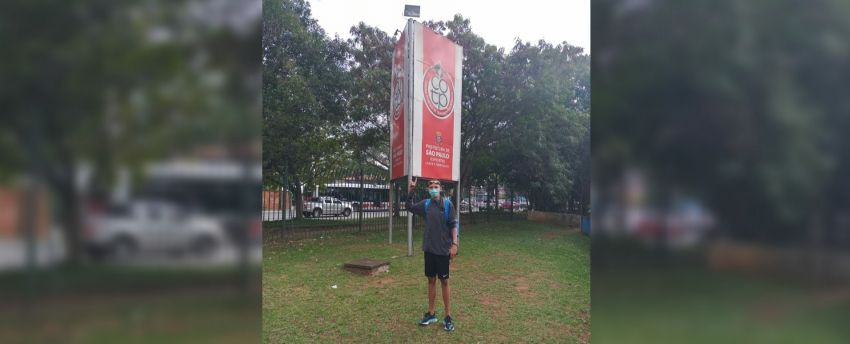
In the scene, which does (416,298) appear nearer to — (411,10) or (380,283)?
(380,283)

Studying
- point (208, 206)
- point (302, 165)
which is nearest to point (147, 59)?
point (208, 206)

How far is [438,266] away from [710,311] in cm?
344

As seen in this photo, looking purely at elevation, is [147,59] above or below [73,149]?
above

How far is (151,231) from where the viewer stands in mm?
930

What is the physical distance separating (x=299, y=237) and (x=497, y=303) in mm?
7701

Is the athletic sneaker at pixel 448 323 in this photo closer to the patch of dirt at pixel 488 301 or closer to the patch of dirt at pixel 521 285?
the patch of dirt at pixel 488 301

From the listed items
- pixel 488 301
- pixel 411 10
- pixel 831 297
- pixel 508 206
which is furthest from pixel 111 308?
pixel 508 206

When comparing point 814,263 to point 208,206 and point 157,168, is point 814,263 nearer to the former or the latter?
point 208,206

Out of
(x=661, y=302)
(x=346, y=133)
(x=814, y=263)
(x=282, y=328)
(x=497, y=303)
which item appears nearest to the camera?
(x=814, y=263)

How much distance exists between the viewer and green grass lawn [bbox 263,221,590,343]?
4109 mm

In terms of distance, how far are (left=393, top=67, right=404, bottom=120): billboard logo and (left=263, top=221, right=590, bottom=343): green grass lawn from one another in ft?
10.4

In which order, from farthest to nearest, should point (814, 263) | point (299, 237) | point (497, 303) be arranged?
1. point (299, 237)
2. point (497, 303)
3. point (814, 263)

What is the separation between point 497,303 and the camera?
5.20m

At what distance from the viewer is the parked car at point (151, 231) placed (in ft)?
2.97
